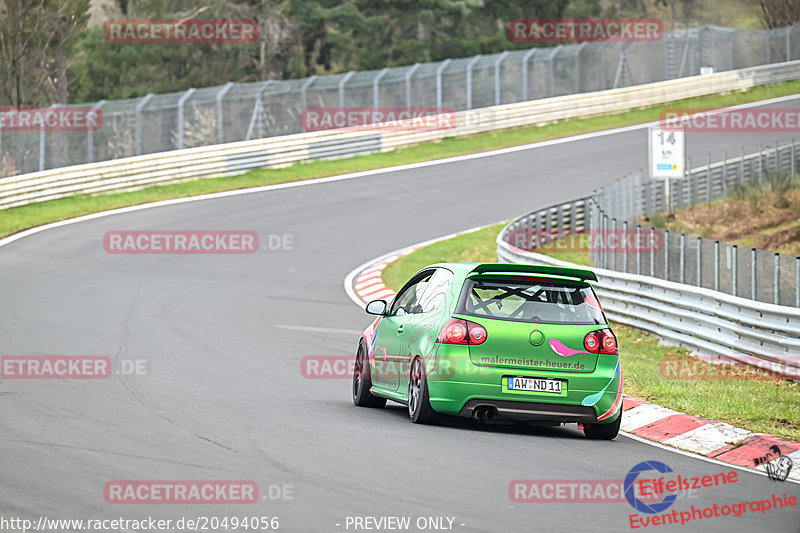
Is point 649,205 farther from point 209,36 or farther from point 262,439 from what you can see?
point 209,36

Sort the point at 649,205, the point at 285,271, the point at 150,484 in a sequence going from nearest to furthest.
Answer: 1. the point at 150,484
2. the point at 285,271
3. the point at 649,205

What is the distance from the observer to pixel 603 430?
10.2 meters

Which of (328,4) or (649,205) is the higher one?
(328,4)

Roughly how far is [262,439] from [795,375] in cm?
725

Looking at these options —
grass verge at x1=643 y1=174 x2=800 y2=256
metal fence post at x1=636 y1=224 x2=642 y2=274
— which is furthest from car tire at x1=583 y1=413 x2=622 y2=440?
grass verge at x1=643 y1=174 x2=800 y2=256

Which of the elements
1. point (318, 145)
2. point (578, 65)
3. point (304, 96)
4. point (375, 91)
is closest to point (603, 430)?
point (318, 145)

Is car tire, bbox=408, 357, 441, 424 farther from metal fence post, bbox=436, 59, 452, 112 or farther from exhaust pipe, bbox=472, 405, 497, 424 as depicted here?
metal fence post, bbox=436, 59, 452, 112

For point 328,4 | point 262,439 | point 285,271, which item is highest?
point 328,4

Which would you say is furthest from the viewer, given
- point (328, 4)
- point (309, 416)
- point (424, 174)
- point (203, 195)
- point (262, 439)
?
point (328, 4)

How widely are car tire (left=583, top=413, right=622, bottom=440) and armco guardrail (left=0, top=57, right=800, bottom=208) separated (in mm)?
22728

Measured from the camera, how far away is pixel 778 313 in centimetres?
1403

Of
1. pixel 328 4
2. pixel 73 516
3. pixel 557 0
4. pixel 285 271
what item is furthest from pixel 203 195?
pixel 557 0

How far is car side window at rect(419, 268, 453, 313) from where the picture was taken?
1049 cm

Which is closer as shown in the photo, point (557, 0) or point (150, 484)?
point (150, 484)
